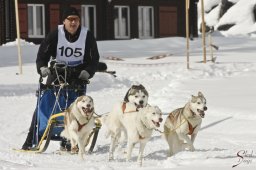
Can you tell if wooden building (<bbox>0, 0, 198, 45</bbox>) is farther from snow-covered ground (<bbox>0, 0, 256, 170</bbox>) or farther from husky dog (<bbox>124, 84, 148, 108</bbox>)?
husky dog (<bbox>124, 84, 148, 108</bbox>)

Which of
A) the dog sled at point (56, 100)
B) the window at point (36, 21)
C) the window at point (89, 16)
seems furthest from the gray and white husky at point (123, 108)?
the window at point (89, 16)

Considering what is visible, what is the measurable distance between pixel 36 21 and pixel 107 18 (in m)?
3.43

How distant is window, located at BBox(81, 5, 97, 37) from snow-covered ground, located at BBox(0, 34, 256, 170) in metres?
4.36

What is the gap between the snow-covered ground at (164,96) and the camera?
721 centimetres

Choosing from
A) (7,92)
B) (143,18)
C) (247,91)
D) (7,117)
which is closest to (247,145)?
(7,117)

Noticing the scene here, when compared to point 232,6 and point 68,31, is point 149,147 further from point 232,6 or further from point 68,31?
point 232,6

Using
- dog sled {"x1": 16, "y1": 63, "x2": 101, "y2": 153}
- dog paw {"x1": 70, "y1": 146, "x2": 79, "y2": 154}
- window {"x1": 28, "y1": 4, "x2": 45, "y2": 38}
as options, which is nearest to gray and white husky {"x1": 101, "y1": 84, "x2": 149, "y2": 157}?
dog sled {"x1": 16, "y1": 63, "x2": 101, "y2": 153}

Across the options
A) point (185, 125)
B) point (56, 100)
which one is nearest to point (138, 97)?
point (185, 125)

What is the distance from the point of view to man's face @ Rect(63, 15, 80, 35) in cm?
819

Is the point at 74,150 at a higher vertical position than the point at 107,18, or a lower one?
lower

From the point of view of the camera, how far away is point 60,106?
8477 millimetres

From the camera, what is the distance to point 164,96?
13844mm

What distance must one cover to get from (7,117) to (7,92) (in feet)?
14.0

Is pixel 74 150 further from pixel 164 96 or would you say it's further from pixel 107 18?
pixel 107 18
